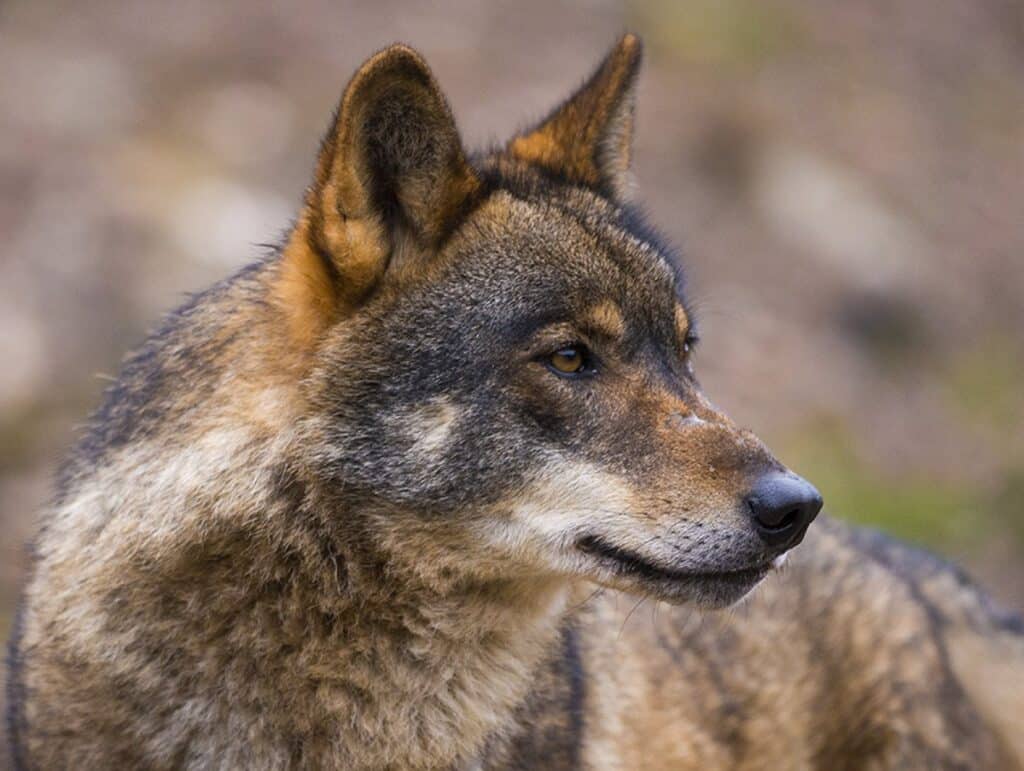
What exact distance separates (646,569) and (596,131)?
1733 millimetres

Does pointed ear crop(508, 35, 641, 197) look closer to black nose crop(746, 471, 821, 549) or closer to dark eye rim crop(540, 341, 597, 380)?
dark eye rim crop(540, 341, 597, 380)

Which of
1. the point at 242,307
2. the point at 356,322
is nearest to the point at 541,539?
the point at 356,322

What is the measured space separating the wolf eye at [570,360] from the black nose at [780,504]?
2.11 ft

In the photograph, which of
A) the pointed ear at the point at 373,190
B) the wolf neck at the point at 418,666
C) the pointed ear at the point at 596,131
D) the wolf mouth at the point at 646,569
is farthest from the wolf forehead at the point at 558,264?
the wolf neck at the point at 418,666

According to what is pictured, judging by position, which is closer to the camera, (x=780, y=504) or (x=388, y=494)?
(x=780, y=504)

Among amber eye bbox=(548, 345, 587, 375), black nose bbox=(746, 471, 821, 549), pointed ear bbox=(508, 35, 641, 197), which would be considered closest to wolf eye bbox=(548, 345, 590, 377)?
amber eye bbox=(548, 345, 587, 375)

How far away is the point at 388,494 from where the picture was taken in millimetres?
4172

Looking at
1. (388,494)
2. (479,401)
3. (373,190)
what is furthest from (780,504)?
(373,190)

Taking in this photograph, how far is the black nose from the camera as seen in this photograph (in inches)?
160

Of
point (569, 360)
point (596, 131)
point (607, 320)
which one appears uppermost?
point (596, 131)

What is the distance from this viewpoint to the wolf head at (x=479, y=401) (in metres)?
4.12

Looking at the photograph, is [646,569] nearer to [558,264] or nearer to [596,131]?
Answer: [558,264]

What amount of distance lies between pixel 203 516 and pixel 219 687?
1.67 ft

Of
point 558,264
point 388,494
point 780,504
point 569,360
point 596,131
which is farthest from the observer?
point 596,131
